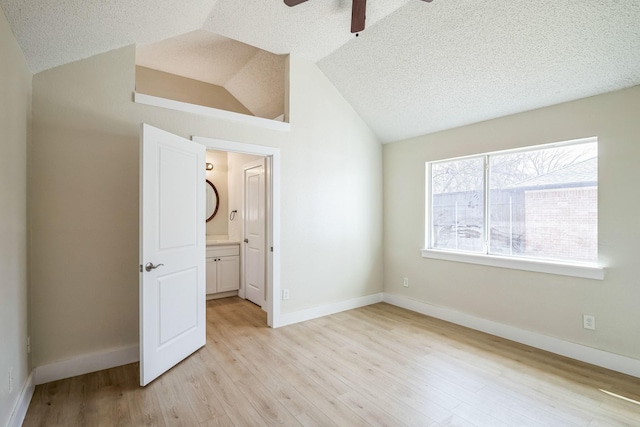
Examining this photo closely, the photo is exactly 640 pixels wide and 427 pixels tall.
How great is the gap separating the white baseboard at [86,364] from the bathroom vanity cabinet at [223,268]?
1897 mm

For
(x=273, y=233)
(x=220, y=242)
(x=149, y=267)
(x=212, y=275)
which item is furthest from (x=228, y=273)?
(x=149, y=267)

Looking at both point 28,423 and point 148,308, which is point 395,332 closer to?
point 148,308

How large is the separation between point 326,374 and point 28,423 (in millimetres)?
2003

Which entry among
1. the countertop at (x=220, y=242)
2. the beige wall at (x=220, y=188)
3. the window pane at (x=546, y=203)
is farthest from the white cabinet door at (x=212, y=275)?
the window pane at (x=546, y=203)

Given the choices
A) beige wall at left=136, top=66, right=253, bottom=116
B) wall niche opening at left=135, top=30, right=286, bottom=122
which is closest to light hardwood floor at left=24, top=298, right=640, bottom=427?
wall niche opening at left=135, top=30, right=286, bottom=122

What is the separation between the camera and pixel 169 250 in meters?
2.62

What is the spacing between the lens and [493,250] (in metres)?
3.59

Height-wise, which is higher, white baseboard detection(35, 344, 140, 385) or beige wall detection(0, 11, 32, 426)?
beige wall detection(0, 11, 32, 426)

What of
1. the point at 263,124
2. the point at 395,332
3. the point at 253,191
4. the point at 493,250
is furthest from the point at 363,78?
the point at 395,332

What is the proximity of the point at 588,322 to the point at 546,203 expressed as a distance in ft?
3.81

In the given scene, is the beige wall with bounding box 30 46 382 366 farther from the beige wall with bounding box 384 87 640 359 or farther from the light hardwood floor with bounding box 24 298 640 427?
the beige wall with bounding box 384 87 640 359

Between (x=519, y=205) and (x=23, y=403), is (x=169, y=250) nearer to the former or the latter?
(x=23, y=403)

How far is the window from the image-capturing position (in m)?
2.92

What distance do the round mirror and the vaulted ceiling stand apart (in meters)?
2.53
